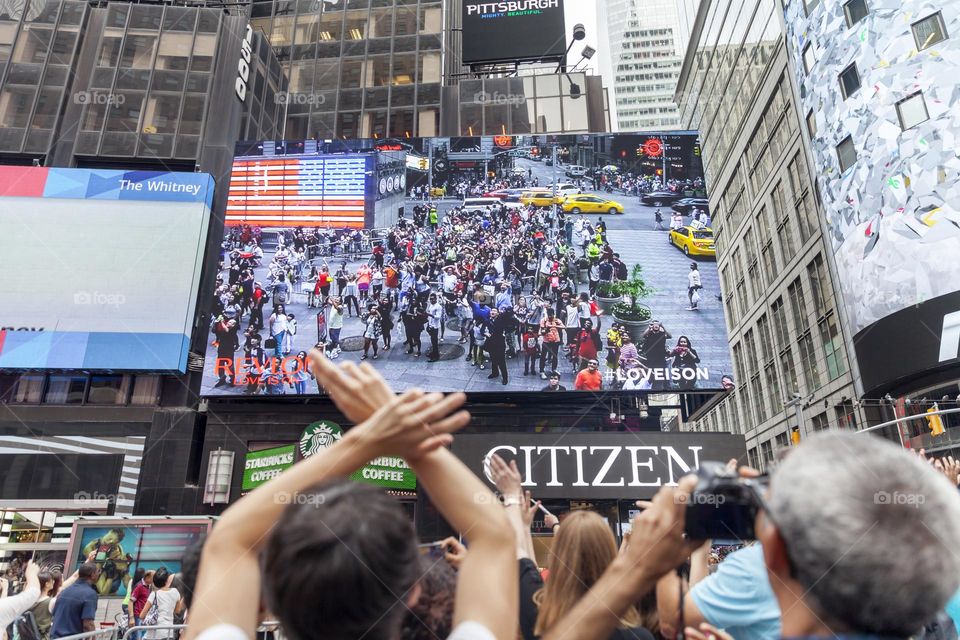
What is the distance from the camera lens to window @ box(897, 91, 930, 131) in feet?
72.7

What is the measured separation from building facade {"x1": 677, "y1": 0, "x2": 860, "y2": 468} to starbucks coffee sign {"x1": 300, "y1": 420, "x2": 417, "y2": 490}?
36.8ft

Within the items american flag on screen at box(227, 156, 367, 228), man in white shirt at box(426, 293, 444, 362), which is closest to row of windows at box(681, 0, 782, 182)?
american flag on screen at box(227, 156, 367, 228)

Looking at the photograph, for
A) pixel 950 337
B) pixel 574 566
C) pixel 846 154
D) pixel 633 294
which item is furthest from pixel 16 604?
pixel 846 154

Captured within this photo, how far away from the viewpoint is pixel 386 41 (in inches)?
1259

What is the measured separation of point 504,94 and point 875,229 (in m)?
16.6

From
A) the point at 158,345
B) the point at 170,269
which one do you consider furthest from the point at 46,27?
the point at 158,345

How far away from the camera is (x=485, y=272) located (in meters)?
21.6

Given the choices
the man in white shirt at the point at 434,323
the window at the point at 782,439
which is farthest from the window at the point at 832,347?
the man in white shirt at the point at 434,323

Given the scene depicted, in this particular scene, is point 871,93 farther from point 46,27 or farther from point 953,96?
point 46,27

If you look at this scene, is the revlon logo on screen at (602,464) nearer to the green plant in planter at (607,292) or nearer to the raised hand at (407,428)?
the green plant in planter at (607,292)

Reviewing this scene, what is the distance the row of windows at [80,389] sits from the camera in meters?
22.1

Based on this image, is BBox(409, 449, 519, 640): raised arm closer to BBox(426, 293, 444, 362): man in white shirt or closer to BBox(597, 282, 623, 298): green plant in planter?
BBox(426, 293, 444, 362): man in white shirt

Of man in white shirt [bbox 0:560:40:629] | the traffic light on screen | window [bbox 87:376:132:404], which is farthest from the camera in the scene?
window [bbox 87:376:132:404]

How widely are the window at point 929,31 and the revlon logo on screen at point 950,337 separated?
10.5 meters
